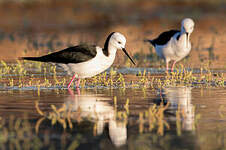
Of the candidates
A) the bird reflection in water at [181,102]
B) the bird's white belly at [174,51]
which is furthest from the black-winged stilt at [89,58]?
the bird's white belly at [174,51]

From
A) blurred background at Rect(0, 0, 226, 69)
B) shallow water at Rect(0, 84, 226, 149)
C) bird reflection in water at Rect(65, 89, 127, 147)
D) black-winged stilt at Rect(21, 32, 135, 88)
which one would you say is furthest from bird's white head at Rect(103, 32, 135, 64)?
blurred background at Rect(0, 0, 226, 69)

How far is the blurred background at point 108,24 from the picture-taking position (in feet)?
59.3

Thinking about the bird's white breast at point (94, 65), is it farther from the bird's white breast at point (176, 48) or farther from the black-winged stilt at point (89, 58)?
the bird's white breast at point (176, 48)

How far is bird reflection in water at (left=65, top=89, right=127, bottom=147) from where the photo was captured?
21.2 ft

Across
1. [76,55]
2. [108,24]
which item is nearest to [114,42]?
[76,55]

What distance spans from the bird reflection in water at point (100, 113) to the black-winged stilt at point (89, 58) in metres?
0.61

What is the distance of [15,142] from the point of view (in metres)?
6.02

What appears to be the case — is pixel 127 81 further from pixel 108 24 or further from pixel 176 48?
pixel 108 24

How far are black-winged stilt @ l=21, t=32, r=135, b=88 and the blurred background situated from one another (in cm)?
405

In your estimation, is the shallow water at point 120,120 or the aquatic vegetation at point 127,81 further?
the aquatic vegetation at point 127,81

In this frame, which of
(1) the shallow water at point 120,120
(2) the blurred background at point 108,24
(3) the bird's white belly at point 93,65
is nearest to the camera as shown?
(1) the shallow water at point 120,120

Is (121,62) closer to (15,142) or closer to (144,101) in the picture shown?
(144,101)

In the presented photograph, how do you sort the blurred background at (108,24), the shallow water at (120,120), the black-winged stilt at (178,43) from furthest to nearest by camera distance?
the blurred background at (108,24), the black-winged stilt at (178,43), the shallow water at (120,120)

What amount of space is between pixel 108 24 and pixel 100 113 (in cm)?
2352
